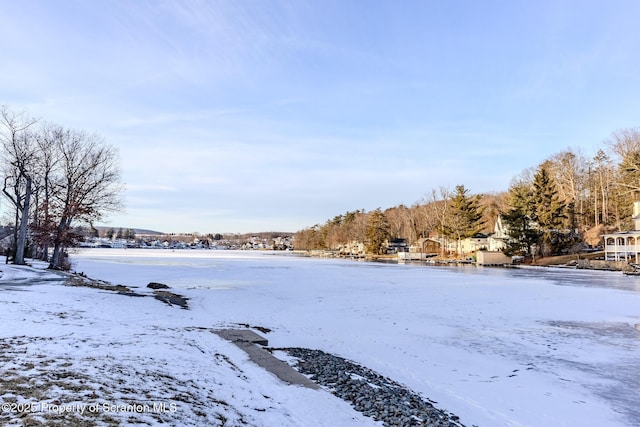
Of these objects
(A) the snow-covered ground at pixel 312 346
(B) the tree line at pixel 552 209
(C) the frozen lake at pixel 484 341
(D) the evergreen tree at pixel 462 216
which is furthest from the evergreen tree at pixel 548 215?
(A) the snow-covered ground at pixel 312 346

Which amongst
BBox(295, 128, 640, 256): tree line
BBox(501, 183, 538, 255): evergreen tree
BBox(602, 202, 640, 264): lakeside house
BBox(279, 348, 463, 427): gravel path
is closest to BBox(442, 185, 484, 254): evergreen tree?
BBox(295, 128, 640, 256): tree line

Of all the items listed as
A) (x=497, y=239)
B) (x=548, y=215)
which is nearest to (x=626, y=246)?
(x=548, y=215)

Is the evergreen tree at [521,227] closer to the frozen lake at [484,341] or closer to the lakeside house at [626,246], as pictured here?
the lakeside house at [626,246]

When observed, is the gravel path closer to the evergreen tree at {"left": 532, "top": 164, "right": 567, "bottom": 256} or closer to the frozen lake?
the frozen lake

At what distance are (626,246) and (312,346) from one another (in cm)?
4457

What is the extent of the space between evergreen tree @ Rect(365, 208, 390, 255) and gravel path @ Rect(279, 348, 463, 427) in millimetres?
83935

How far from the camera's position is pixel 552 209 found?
50062 millimetres

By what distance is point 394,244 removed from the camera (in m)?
96.5

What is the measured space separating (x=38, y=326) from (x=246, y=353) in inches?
154

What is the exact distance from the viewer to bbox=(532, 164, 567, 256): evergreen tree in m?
50.4

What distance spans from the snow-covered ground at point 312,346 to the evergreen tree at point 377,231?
7574 centimetres

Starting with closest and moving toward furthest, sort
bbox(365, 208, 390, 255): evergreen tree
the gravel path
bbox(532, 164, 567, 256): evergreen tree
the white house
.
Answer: the gravel path, bbox(532, 164, 567, 256): evergreen tree, the white house, bbox(365, 208, 390, 255): evergreen tree

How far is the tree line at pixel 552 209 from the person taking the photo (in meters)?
51.0

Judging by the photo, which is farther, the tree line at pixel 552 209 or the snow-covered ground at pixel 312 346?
the tree line at pixel 552 209
